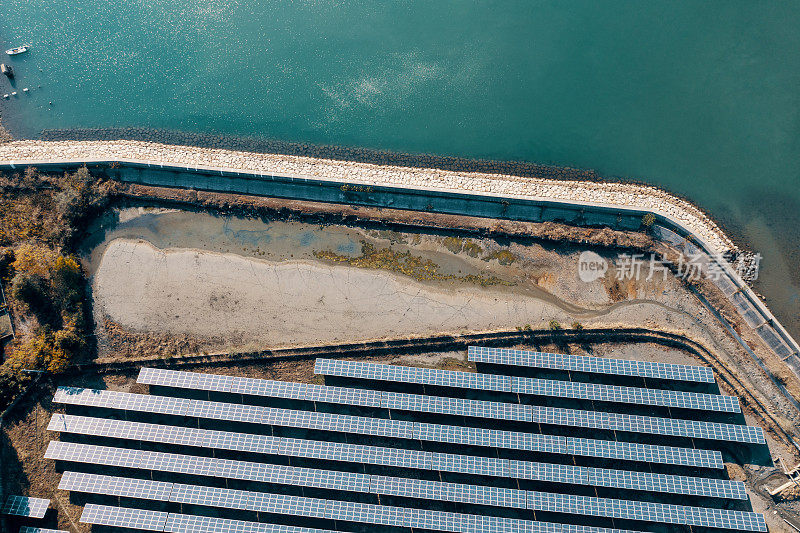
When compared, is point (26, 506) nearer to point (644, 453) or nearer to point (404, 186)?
point (404, 186)

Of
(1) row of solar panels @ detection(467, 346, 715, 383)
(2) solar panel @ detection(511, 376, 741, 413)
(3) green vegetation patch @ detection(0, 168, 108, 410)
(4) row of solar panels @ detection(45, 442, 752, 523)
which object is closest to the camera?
(4) row of solar panels @ detection(45, 442, 752, 523)

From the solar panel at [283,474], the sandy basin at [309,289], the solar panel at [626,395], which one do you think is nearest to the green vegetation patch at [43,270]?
the sandy basin at [309,289]

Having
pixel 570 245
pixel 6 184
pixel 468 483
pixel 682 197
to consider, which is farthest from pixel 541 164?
pixel 6 184

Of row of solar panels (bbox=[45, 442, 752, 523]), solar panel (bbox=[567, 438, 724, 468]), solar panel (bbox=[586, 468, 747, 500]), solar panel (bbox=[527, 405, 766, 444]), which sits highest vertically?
solar panel (bbox=[527, 405, 766, 444])

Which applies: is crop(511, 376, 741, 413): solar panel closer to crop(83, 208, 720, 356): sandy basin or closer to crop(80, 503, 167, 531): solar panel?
crop(83, 208, 720, 356): sandy basin

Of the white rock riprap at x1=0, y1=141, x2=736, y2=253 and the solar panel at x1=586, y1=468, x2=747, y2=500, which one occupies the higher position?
the white rock riprap at x1=0, y1=141, x2=736, y2=253

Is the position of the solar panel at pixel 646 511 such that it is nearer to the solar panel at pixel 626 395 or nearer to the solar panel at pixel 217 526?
the solar panel at pixel 626 395

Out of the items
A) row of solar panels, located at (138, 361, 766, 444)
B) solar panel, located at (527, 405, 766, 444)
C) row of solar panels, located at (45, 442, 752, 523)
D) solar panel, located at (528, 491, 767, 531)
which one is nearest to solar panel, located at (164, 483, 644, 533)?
row of solar panels, located at (45, 442, 752, 523)

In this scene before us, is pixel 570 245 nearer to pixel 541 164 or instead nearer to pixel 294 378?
pixel 541 164
